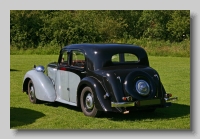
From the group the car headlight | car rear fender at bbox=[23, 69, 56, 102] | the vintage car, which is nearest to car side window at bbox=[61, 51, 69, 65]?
the vintage car

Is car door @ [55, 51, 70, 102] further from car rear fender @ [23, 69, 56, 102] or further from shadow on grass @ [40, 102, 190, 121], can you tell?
shadow on grass @ [40, 102, 190, 121]

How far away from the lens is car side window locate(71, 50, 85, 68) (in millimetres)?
8266

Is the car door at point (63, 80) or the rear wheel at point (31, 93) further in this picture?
the rear wheel at point (31, 93)

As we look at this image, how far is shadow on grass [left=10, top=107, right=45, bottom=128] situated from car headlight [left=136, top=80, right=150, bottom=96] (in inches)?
85.2

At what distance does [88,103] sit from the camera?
25.8 feet

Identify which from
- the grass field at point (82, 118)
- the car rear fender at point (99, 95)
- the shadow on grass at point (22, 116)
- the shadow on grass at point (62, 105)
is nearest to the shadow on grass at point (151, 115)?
the grass field at point (82, 118)

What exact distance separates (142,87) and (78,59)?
1691mm

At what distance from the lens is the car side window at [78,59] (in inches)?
325

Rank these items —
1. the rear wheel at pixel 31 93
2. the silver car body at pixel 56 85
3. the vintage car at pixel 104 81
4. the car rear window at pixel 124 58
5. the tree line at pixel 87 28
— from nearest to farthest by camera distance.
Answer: the vintage car at pixel 104 81, the car rear window at pixel 124 58, the silver car body at pixel 56 85, the rear wheel at pixel 31 93, the tree line at pixel 87 28

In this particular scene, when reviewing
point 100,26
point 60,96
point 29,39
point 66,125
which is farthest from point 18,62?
point 66,125

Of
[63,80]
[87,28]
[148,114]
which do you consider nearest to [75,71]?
[63,80]

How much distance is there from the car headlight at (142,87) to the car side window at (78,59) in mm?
1338

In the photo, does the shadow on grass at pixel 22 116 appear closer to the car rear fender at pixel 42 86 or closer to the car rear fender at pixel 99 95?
the car rear fender at pixel 42 86

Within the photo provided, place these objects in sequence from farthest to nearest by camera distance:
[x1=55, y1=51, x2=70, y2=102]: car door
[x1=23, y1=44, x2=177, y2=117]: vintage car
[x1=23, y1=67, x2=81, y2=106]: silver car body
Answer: [x1=55, y1=51, x2=70, y2=102]: car door < [x1=23, y1=67, x2=81, y2=106]: silver car body < [x1=23, y1=44, x2=177, y2=117]: vintage car
